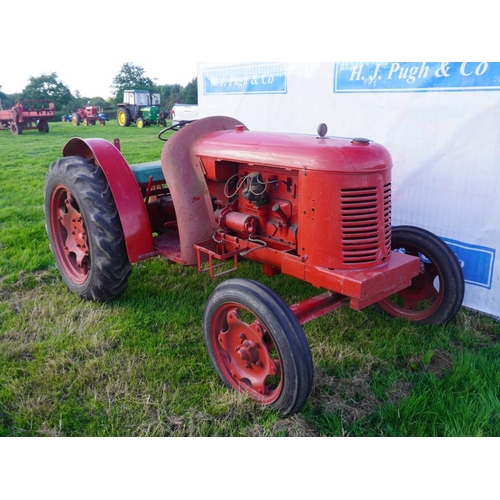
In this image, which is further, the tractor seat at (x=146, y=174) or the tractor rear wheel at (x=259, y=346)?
the tractor seat at (x=146, y=174)

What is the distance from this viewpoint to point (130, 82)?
1088 inches

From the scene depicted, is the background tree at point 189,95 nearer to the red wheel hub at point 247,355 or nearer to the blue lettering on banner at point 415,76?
the blue lettering on banner at point 415,76

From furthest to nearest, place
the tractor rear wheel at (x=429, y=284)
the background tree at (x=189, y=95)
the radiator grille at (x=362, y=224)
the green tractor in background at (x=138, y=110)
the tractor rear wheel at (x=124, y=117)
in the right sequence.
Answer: the background tree at (x=189, y=95)
the tractor rear wheel at (x=124, y=117)
the green tractor in background at (x=138, y=110)
the tractor rear wheel at (x=429, y=284)
the radiator grille at (x=362, y=224)

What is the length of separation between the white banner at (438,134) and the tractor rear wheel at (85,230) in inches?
93.6

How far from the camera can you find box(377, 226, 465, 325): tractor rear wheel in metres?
3.16

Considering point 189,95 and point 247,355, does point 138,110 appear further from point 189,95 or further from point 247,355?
point 247,355

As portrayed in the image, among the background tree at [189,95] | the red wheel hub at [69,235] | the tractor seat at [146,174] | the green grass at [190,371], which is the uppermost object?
the background tree at [189,95]

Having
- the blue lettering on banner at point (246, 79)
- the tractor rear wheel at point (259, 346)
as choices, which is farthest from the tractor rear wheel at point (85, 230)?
the blue lettering on banner at point (246, 79)

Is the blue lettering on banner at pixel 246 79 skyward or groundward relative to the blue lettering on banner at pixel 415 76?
skyward

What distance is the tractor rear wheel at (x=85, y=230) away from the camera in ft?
10.8

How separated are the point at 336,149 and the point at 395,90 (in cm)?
181

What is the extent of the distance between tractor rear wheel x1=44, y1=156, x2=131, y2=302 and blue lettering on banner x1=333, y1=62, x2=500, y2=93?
2421 mm

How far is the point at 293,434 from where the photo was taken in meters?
2.35

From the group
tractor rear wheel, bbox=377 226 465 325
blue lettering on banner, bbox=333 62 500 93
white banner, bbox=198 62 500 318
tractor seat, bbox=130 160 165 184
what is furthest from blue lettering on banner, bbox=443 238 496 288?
tractor seat, bbox=130 160 165 184
